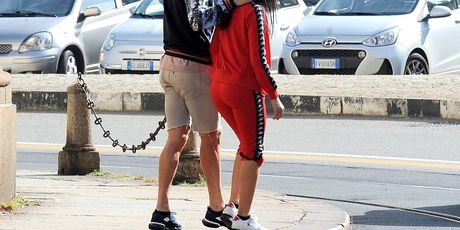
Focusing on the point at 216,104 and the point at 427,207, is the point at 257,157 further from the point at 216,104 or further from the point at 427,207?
the point at 427,207

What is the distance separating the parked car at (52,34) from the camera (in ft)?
66.7

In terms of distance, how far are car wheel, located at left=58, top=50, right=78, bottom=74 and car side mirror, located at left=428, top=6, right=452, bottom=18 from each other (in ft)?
17.4

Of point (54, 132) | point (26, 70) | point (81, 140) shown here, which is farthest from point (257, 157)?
point (26, 70)

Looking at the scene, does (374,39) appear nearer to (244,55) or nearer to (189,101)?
(189,101)

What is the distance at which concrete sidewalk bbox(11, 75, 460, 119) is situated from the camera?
16.5m

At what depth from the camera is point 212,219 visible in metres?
8.48

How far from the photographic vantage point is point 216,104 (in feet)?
26.7

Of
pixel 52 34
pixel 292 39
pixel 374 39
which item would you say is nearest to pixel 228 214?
pixel 374 39

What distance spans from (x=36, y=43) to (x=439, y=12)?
5.70 metres

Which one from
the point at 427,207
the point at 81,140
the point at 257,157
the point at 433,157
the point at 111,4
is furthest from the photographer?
the point at 111,4

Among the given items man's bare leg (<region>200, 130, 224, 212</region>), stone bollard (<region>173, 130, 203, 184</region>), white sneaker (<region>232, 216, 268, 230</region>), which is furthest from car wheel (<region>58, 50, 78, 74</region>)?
white sneaker (<region>232, 216, 268, 230</region>)

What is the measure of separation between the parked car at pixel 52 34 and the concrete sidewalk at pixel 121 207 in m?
9.39

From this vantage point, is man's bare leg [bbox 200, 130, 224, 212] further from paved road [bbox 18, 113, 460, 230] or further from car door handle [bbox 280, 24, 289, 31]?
car door handle [bbox 280, 24, 289, 31]

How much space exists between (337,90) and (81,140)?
6.56m
